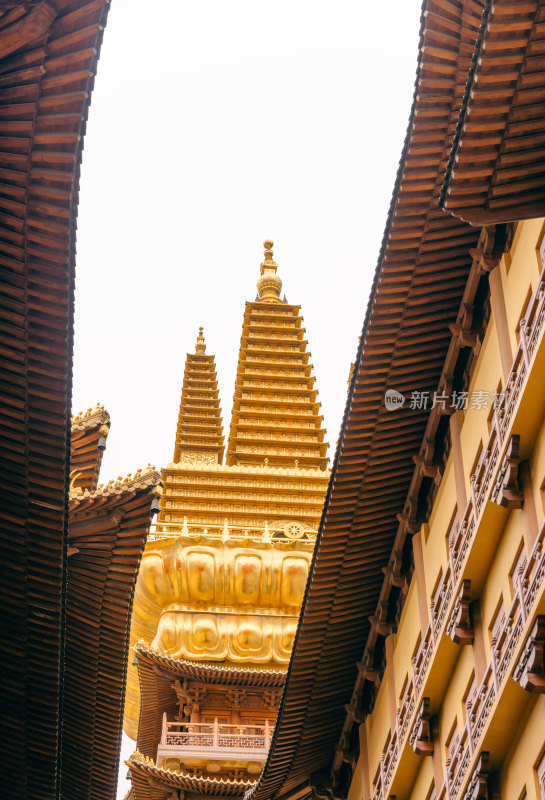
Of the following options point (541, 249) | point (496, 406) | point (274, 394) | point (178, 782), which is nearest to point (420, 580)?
point (496, 406)

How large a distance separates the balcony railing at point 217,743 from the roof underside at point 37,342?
15463 mm

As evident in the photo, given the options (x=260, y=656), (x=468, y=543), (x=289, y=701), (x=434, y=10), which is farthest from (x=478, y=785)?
(x=260, y=656)

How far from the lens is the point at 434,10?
14.2m

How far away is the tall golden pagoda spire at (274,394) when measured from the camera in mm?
51844

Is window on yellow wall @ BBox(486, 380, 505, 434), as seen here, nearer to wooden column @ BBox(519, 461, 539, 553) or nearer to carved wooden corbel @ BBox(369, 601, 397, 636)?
wooden column @ BBox(519, 461, 539, 553)

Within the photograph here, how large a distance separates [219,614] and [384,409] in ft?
72.3

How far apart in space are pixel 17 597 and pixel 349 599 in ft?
19.1

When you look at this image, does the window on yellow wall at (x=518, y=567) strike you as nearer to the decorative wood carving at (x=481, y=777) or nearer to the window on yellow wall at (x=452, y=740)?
the decorative wood carving at (x=481, y=777)

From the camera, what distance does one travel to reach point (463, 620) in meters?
15.5

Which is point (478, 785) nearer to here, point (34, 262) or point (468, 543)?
point (468, 543)

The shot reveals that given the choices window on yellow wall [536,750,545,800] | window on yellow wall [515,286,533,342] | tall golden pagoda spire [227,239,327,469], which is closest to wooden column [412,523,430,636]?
window on yellow wall [536,750,545,800]

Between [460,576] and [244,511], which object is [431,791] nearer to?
[460,576]

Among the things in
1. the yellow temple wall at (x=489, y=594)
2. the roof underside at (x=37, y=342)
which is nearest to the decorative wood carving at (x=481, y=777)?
the yellow temple wall at (x=489, y=594)

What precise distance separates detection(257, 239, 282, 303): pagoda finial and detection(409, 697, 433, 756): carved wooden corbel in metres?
42.7
